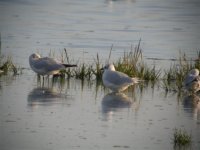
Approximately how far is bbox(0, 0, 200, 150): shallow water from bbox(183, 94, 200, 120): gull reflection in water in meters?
0.02

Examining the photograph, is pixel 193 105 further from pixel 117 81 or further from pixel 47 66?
pixel 47 66

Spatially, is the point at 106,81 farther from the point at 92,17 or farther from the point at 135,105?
the point at 92,17

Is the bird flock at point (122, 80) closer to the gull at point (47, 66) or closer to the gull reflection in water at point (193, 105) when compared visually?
the gull reflection in water at point (193, 105)

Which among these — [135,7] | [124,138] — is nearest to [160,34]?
[135,7]

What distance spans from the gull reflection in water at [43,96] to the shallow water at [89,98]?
2 cm

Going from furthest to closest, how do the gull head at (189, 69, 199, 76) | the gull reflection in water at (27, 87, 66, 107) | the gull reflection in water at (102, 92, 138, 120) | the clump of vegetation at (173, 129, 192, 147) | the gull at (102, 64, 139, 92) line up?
the gull head at (189, 69, 199, 76)
the gull at (102, 64, 139, 92)
the gull reflection in water at (27, 87, 66, 107)
the gull reflection in water at (102, 92, 138, 120)
the clump of vegetation at (173, 129, 192, 147)

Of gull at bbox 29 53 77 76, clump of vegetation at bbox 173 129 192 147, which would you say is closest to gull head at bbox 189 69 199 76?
gull at bbox 29 53 77 76

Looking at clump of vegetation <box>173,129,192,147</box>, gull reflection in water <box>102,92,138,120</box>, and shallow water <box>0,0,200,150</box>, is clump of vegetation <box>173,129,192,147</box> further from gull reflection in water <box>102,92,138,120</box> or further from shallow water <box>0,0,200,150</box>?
gull reflection in water <box>102,92,138,120</box>

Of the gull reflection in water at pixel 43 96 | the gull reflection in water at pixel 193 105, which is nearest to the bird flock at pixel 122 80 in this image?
the gull reflection in water at pixel 193 105

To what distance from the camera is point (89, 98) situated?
44.9ft

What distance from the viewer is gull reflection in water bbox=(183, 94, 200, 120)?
12727 millimetres

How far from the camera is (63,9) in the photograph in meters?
31.9

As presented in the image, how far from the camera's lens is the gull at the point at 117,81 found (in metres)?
14.3

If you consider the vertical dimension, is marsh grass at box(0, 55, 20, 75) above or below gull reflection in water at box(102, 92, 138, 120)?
above
